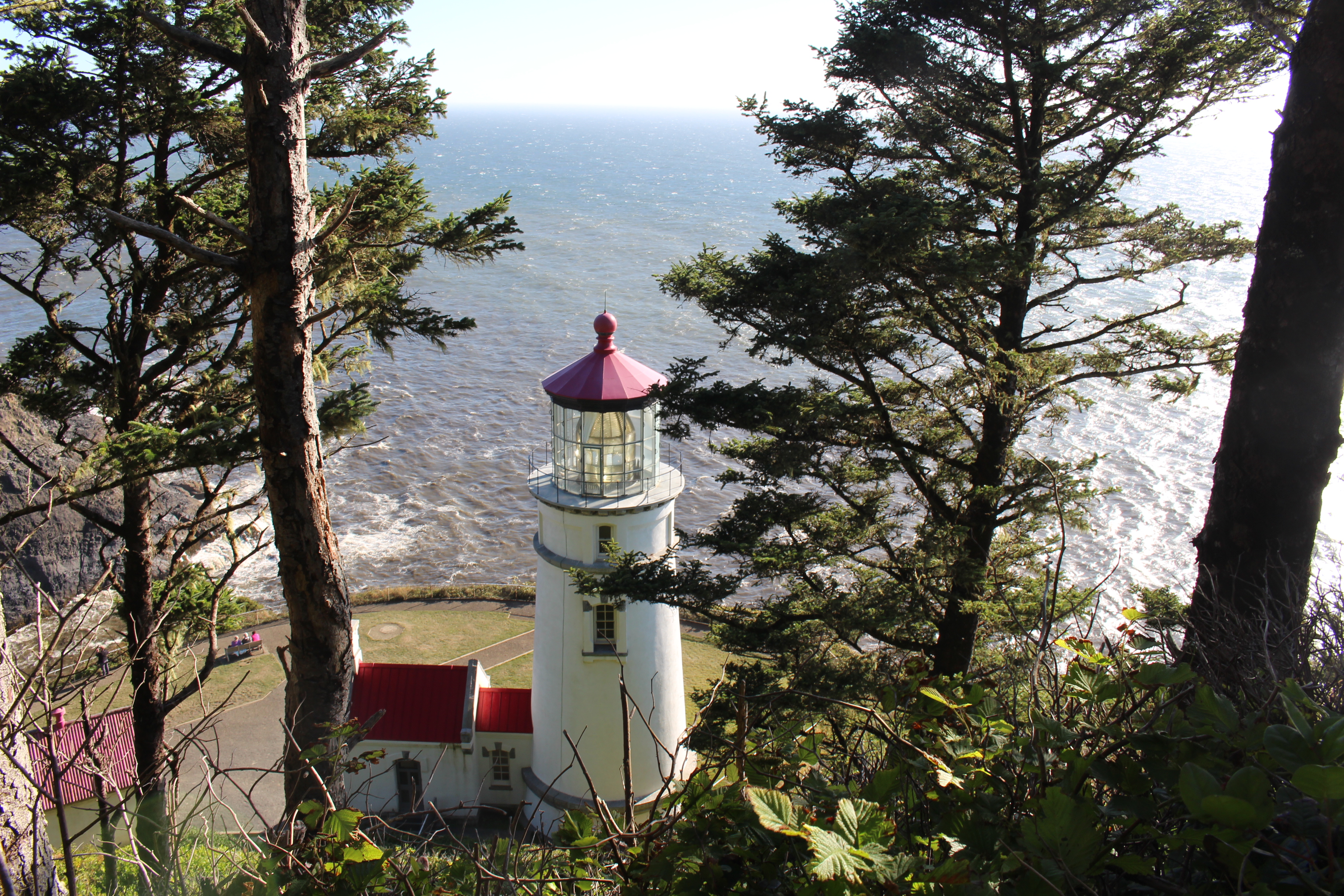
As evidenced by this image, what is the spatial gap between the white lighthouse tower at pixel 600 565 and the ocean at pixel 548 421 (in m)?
2.34

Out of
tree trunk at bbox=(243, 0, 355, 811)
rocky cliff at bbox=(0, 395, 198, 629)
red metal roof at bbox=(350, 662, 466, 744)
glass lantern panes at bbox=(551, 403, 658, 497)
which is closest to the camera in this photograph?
tree trunk at bbox=(243, 0, 355, 811)

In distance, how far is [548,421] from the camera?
2717 cm

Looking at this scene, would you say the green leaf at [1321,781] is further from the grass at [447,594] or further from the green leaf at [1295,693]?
the grass at [447,594]

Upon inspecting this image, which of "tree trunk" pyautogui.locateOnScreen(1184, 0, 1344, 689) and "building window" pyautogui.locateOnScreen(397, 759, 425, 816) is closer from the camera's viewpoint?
"tree trunk" pyautogui.locateOnScreen(1184, 0, 1344, 689)

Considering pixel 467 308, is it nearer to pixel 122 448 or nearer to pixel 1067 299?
pixel 1067 299

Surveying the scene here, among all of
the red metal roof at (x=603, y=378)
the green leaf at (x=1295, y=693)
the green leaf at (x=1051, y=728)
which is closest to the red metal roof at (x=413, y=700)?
the red metal roof at (x=603, y=378)

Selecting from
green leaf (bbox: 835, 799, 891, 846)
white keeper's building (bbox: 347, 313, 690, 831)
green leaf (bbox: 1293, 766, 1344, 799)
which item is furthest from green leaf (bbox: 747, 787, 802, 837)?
white keeper's building (bbox: 347, 313, 690, 831)

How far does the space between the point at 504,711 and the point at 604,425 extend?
4.40 metres

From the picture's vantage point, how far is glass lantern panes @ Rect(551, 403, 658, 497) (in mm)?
10312

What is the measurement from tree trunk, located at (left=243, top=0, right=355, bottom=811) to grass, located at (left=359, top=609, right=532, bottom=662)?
1236 cm

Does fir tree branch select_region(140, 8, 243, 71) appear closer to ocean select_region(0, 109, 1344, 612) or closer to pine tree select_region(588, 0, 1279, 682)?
ocean select_region(0, 109, 1344, 612)

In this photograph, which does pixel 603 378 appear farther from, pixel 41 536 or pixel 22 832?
pixel 41 536

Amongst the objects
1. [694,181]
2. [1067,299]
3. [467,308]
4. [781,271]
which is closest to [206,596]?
[781,271]

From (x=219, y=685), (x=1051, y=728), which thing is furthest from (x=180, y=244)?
(x=219, y=685)
